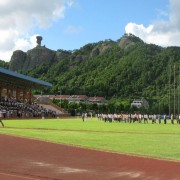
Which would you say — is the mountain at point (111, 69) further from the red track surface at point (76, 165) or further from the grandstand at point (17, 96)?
the red track surface at point (76, 165)

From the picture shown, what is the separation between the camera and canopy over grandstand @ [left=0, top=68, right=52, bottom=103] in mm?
68688

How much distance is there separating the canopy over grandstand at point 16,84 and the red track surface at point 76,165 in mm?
49842

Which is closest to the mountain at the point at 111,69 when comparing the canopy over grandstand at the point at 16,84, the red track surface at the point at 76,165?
the canopy over grandstand at the point at 16,84

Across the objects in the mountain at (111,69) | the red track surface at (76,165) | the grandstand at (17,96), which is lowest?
the red track surface at (76,165)

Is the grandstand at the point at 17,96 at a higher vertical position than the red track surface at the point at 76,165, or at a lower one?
higher

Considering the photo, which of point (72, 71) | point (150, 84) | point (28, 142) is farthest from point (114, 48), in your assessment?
point (28, 142)

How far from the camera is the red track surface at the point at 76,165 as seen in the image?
32.6ft

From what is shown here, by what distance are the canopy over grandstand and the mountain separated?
33838 mm

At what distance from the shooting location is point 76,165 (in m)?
11.8

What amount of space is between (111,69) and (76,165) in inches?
5267

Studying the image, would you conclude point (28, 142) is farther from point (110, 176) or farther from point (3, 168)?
point (110, 176)

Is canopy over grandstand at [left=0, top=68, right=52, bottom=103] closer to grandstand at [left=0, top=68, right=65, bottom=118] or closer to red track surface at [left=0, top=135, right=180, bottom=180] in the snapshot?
grandstand at [left=0, top=68, right=65, bottom=118]

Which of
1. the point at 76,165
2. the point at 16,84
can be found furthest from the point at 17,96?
the point at 76,165

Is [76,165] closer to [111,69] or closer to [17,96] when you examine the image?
[17,96]
